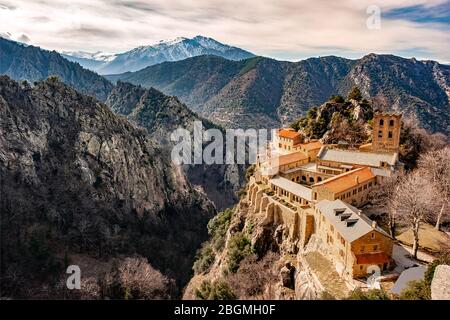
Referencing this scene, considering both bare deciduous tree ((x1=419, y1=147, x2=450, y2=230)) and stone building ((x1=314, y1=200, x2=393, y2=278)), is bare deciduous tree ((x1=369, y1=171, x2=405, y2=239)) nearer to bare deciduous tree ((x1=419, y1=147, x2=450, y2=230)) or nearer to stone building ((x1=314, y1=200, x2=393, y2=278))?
bare deciduous tree ((x1=419, y1=147, x2=450, y2=230))

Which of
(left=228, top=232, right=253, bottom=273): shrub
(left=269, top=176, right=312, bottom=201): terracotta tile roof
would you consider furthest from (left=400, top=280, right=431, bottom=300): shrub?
(left=228, top=232, right=253, bottom=273): shrub

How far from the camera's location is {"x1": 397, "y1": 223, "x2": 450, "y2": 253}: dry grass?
39.0m

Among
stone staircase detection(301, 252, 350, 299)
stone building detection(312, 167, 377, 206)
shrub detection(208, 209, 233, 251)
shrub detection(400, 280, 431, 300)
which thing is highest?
stone building detection(312, 167, 377, 206)

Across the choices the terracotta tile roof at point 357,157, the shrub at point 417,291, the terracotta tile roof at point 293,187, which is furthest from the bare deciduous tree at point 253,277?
the terracotta tile roof at point 357,157

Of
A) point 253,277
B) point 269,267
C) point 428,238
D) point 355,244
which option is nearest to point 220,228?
point 269,267

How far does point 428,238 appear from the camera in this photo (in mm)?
41000

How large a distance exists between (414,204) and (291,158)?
2476 centimetres

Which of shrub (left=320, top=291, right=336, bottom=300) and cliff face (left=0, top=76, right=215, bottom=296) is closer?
shrub (left=320, top=291, right=336, bottom=300)

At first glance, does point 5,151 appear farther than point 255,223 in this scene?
Yes

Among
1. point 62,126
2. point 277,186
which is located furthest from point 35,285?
point 62,126

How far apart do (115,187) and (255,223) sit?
216ft

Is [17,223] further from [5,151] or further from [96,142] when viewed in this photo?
[96,142]

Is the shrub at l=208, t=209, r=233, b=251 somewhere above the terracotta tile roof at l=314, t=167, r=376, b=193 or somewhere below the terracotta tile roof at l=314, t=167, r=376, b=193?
below
